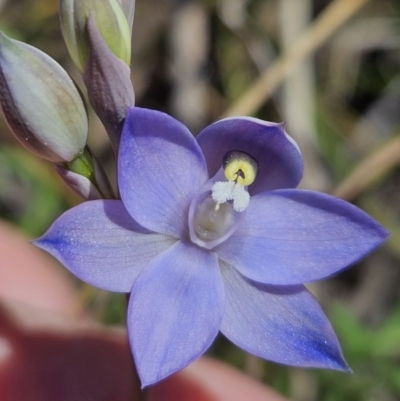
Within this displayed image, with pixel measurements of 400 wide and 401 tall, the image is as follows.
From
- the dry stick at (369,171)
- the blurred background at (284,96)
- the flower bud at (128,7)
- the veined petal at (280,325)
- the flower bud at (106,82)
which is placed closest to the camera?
the flower bud at (106,82)

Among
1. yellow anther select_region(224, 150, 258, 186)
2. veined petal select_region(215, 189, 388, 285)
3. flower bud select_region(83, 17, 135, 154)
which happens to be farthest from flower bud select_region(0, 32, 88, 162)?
veined petal select_region(215, 189, 388, 285)

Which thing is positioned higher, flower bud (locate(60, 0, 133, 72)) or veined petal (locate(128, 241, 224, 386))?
flower bud (locate(60, 0, 133, 72))

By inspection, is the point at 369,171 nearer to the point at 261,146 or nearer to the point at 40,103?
the point at 261,146

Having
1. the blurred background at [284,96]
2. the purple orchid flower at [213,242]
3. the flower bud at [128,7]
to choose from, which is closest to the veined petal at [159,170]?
the purple orchid flower at [213,242]

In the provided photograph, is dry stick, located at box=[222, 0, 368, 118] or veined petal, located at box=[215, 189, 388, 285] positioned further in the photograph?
dry stick, located at box=[222, 0, 368, 118]

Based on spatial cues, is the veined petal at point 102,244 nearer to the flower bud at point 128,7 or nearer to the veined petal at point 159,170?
the veined petal at point 159,170

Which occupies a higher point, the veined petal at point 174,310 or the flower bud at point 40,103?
the flower bud at point 40,103

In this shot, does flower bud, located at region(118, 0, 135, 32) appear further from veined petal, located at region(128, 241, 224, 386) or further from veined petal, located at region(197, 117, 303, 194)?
veined petal, located at region(128, 241, 224, 386)

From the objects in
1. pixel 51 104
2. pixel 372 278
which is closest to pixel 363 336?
pixel 372 278
